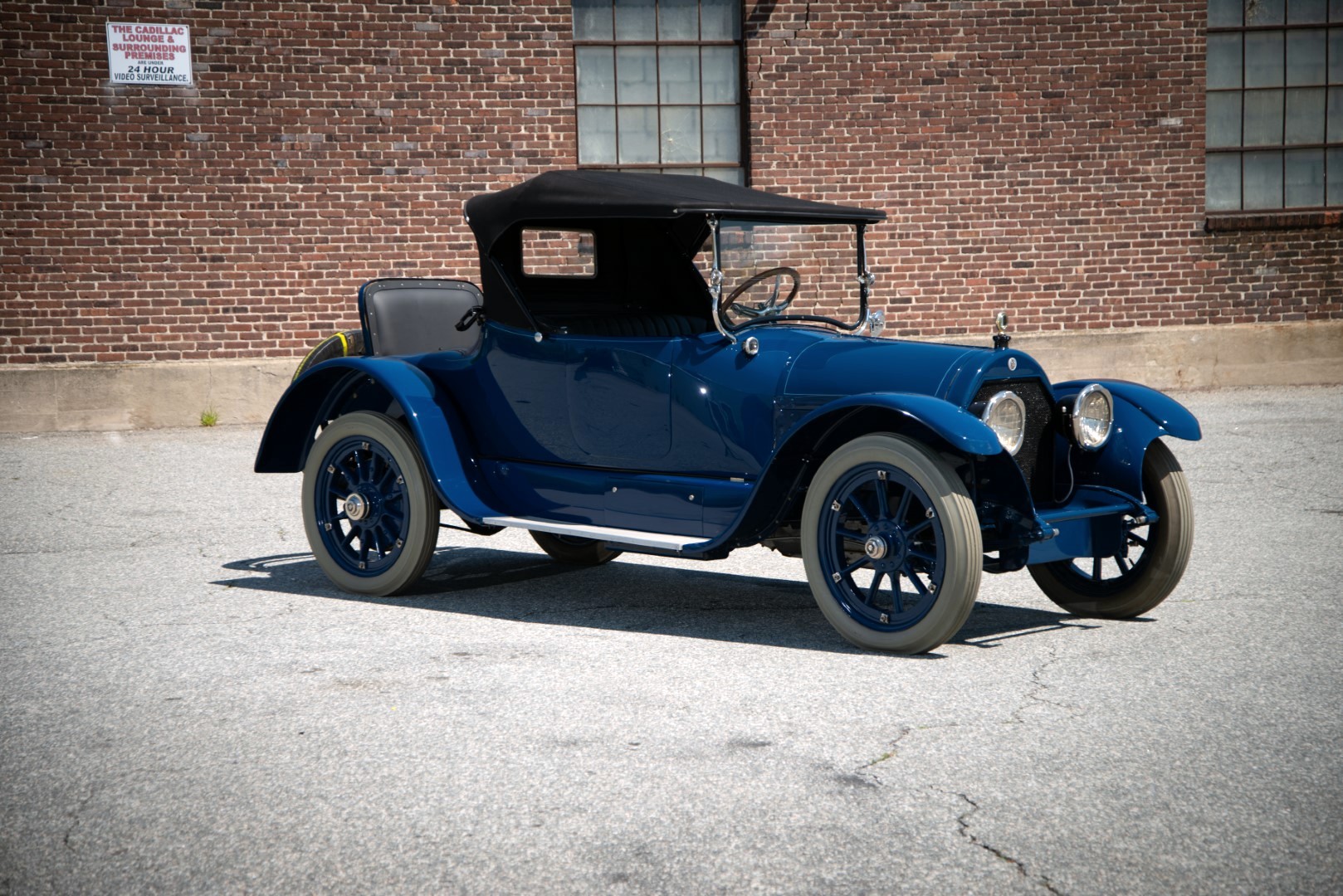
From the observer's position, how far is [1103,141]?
42.8 ft

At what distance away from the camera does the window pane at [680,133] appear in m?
12.9

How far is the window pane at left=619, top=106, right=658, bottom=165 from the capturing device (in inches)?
508

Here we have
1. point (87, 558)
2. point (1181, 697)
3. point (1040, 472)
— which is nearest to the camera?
point (1181, 697)

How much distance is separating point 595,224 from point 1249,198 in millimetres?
9963

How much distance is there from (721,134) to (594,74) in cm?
133

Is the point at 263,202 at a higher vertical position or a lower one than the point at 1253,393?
higher

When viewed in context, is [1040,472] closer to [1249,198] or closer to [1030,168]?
[1030,168]

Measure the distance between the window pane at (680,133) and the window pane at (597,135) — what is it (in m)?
0.51

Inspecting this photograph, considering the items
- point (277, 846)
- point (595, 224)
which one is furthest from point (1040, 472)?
point (277, 846)

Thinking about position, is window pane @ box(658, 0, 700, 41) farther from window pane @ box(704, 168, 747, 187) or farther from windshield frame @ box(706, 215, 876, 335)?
windshield frame @ box(706, 215, 876, 335)

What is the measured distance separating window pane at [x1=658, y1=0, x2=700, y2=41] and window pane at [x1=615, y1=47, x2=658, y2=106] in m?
0.23

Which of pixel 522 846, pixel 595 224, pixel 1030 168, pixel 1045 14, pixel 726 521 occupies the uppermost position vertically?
pixel 1045 14

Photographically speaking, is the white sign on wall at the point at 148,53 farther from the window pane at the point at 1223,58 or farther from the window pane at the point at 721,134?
the window pane at the point at 1223,58

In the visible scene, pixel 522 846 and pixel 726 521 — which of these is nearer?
pixel 522 846
